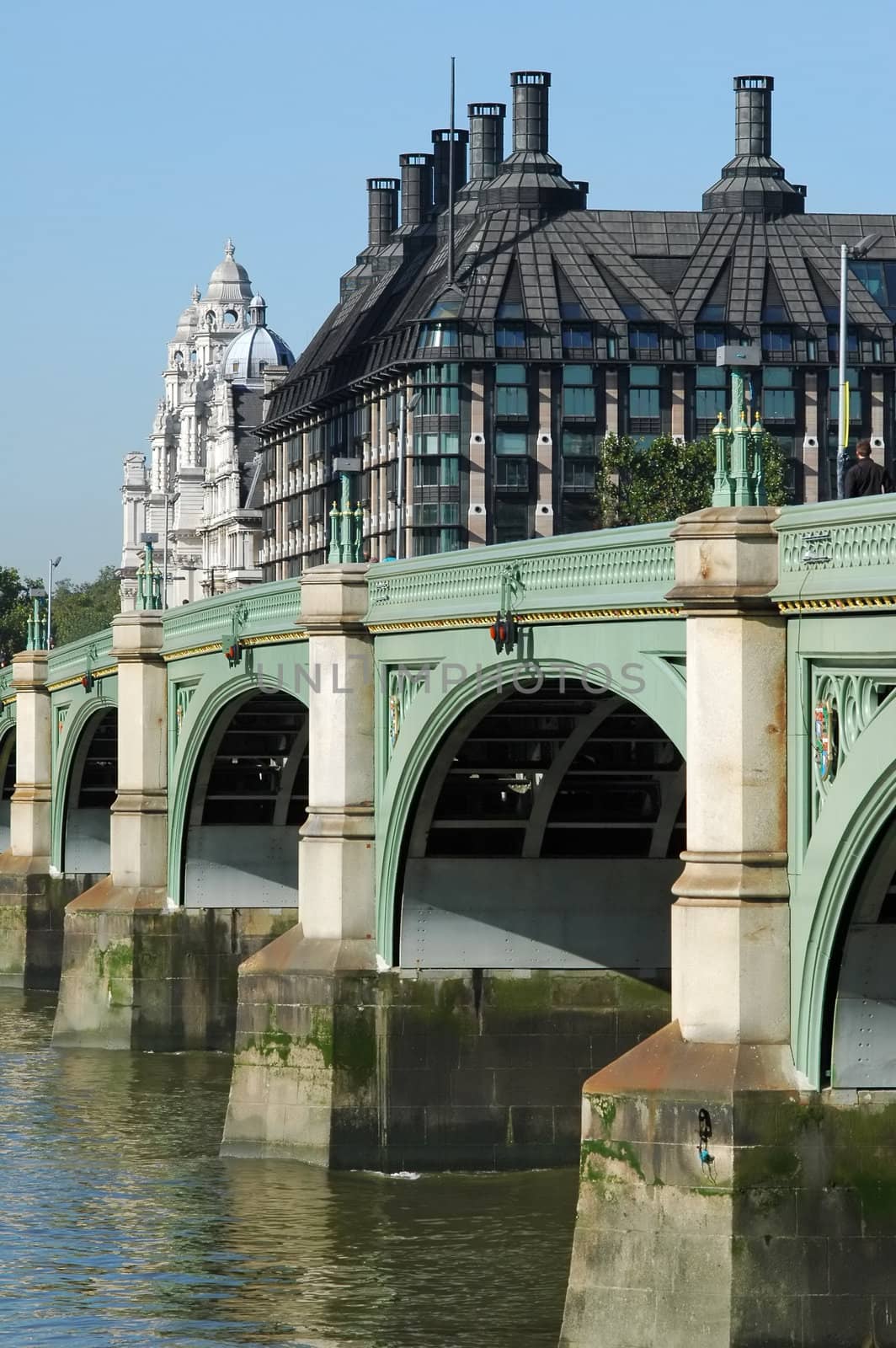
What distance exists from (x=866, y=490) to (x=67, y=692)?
34.8 meters

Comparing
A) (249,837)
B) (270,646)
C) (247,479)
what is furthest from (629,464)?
(247,479)

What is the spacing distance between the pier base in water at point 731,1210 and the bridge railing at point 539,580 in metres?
4.37

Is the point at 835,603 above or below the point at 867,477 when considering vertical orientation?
below

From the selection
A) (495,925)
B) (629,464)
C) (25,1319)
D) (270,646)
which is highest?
(629,464)

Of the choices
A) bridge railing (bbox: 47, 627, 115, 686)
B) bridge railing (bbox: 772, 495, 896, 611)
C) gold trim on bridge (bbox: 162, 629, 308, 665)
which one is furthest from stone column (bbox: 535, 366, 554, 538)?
bridge railing (bbox: 772, 495, 896, 611)

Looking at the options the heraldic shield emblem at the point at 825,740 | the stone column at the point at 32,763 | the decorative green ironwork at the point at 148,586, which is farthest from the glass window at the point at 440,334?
the heraldic shield emblem at the point at 825,740

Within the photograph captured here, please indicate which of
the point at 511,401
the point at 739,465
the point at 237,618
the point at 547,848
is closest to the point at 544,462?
the point at 511,401

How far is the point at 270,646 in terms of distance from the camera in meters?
37.5

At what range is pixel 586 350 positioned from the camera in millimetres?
116062

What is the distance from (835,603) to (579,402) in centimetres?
9675

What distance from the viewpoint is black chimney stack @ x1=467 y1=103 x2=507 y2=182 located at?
457 feet

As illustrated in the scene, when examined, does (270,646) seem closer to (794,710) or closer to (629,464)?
(794,710)

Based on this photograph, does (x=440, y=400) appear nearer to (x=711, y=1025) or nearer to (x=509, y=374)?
(x=509, y=374)

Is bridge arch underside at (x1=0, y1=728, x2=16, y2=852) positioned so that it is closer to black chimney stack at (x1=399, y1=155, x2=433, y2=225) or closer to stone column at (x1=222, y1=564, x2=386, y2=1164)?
stone column at (x1=222, y1=564, x2=386, y2=1164)
